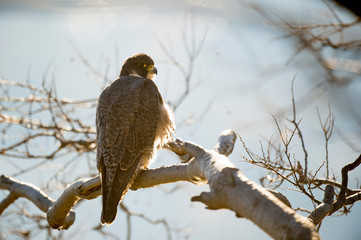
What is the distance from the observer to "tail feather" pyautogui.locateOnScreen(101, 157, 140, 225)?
136 inches

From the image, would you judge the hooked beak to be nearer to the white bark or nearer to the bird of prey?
the bird of prey

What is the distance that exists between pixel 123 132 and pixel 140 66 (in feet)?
5.19

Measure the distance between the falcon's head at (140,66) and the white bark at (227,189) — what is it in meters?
1.99

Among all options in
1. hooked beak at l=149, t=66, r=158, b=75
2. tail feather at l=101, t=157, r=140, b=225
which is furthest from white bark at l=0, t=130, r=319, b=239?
hooked beak at l=149, t=66, r=158, b=75

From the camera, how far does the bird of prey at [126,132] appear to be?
363cm

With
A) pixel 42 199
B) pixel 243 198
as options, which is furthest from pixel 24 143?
pixel 243 198

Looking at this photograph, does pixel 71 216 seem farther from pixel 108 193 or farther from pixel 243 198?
pixel 243 198

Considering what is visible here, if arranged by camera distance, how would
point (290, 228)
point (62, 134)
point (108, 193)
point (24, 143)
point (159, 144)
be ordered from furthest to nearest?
point (62, 134), point (24, 143), point (159, 144), point (108, 193), point (290, 228)

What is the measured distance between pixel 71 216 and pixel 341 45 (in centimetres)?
324

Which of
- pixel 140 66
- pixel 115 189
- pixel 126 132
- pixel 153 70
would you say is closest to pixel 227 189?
pixel 115 189

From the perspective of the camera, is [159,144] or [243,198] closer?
[243,198]

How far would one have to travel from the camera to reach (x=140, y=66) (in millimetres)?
5430

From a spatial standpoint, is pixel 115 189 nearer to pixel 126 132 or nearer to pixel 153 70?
pixel 126 132

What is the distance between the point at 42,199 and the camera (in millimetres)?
4293
